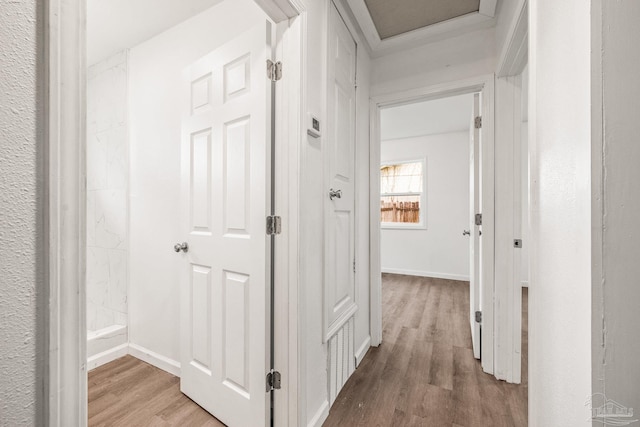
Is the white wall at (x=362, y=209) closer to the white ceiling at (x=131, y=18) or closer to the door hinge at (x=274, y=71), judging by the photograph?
the door hinge at (x=274, y=71)

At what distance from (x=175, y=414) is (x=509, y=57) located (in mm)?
2826

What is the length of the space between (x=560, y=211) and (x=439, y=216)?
421cm

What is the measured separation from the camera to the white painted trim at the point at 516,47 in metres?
1.32

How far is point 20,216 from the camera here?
1.44 ft

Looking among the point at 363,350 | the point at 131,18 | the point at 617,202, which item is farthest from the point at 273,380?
the point at 131,18

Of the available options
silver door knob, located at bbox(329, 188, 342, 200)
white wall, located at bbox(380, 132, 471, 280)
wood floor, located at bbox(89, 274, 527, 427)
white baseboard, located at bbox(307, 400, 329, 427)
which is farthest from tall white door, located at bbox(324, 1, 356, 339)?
white wall, located at bbox(380, 132, 471, 280)

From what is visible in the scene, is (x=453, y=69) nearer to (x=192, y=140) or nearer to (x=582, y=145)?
(x=582, y=145)

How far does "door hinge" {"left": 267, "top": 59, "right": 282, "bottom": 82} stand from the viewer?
4.18 feet

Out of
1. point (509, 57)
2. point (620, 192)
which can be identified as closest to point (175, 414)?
point (620, 192)

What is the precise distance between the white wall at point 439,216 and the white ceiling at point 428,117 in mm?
233

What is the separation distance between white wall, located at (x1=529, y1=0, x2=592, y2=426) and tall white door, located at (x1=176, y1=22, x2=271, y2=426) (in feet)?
3.44

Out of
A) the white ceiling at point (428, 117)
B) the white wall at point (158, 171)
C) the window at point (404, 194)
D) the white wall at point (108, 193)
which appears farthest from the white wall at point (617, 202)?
the window at point (404, 194)

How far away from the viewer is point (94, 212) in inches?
92.0

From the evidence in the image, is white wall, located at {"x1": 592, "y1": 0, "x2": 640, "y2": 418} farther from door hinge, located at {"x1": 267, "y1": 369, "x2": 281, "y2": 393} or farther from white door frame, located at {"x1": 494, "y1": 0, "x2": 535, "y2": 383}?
white door frame, located at {"x1": 494, "y1": 0, "x2": 535, "y2": 383}
